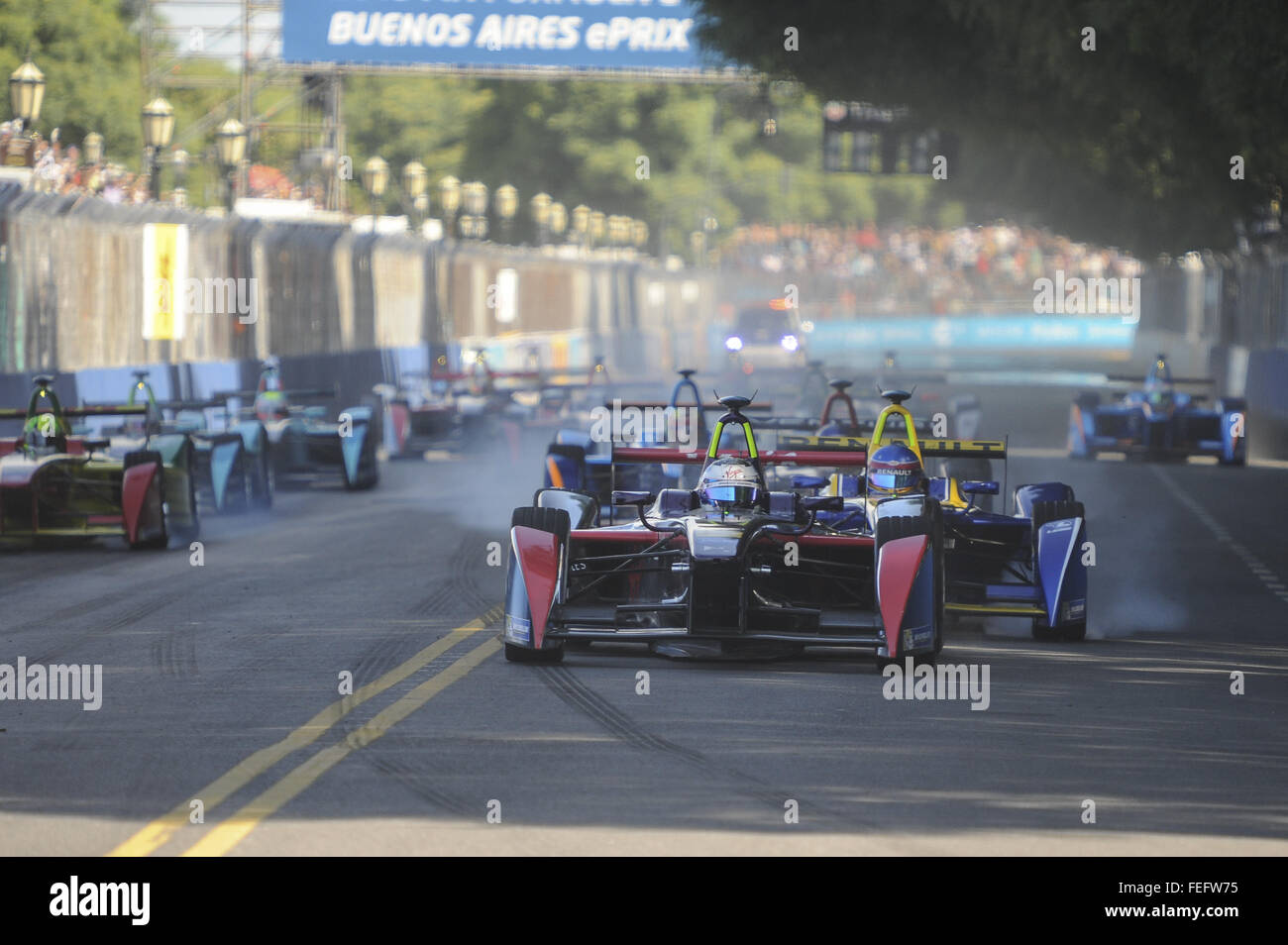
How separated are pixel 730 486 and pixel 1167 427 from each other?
14.8 m

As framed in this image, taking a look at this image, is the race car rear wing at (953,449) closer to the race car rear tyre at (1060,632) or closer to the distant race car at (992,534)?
the distant race car at (992,534)

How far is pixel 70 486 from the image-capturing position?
15.7 m

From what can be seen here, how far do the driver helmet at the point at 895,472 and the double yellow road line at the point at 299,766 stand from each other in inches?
95.7

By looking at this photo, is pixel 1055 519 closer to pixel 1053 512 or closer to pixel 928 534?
pixel 1053 512

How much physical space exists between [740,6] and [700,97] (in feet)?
168

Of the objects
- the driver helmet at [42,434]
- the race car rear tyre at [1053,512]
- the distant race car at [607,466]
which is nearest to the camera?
the race car rear tyre at [1053,512]

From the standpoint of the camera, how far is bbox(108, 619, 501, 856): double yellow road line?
6.55 metres

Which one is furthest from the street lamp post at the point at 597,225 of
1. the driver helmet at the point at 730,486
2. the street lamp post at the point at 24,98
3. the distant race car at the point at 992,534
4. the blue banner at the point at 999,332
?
the driver helmet at the point at 730,486

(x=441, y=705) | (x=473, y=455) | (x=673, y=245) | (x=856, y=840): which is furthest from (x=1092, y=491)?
(x=673, y=245)

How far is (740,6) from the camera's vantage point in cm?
2748

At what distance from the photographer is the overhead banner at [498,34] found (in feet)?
135

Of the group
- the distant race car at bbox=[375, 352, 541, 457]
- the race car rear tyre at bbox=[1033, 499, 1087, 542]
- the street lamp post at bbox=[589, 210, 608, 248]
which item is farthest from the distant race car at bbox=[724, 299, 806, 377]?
the race car rear tyre at bbox=[1033, 499, 1087, 542]

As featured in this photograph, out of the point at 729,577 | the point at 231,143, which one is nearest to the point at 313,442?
the point at 231,143

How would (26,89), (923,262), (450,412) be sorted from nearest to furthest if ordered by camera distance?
1. (26,89)
2. (450,412)
3. (923,262)
